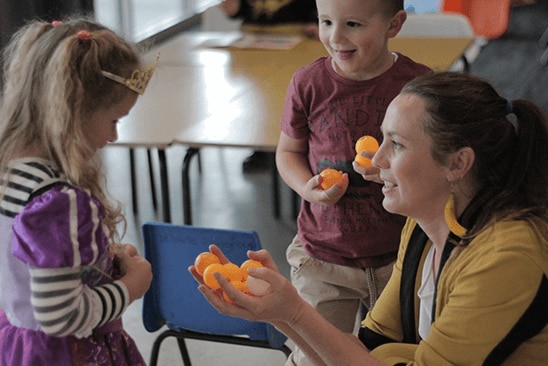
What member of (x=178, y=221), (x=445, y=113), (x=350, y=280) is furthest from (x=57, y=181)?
(x=178, y=221)

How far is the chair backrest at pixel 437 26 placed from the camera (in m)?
4.41

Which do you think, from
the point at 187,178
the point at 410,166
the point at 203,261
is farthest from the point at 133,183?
the point at 410,166

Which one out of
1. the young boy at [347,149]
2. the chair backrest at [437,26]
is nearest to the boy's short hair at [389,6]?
the young boy at [347,149]

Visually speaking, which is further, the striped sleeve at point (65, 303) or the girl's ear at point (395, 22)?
the girl's ear at point (395, 22)

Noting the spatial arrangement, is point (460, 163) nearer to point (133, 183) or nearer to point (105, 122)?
point (105, 122)

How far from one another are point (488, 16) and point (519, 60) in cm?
83

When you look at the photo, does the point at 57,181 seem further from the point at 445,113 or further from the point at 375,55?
the point at 375,55

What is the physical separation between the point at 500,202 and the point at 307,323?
18.7 inches

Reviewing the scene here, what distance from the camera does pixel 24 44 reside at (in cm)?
184

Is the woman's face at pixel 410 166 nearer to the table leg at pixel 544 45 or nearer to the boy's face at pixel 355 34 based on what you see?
the boy's face at pixel 355 34

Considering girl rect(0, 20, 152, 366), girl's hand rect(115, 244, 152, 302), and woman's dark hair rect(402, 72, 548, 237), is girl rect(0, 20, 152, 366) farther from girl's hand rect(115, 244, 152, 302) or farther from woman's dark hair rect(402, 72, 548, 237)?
woman's dark hair rect(402, 72, 548, 237)

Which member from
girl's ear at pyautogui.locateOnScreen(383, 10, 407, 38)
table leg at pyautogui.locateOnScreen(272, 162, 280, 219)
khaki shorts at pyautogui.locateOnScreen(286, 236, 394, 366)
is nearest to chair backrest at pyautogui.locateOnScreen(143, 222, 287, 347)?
khaki shorts at pyautogui.locateOnScreen(286, 236, 394, 366)

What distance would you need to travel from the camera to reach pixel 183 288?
2396mm

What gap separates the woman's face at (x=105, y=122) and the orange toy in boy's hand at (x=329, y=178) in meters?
0.67
